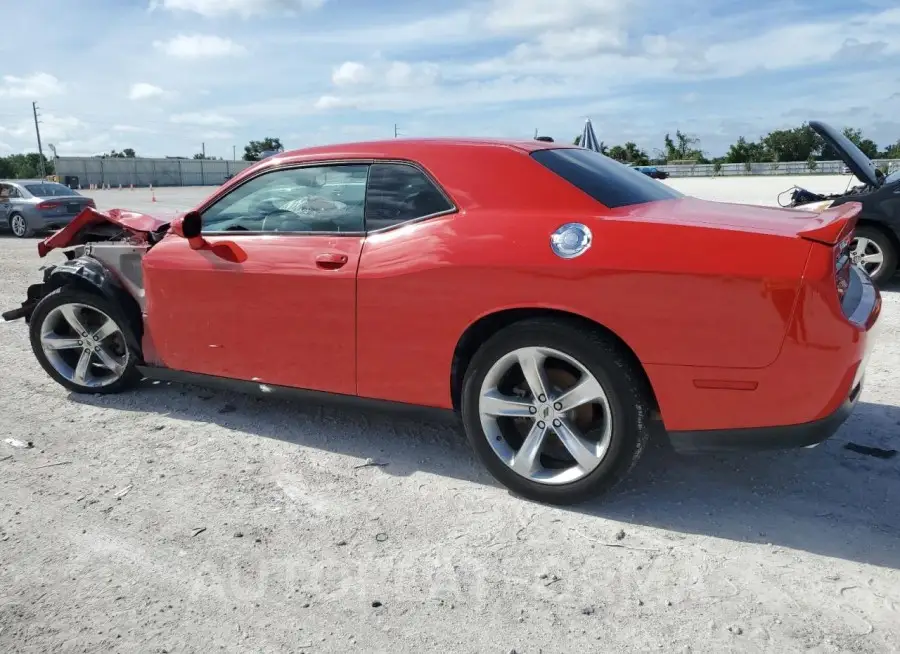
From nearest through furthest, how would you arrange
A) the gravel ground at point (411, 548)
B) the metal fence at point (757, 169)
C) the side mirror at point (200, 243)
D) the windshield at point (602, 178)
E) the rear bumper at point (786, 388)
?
the gravel ground at point (411, 548)
the rear bumper at point (786, 388)
the windshield at point (602, 178)
the side mirror at point (200, 243)
the metal fence at point (757, 169)

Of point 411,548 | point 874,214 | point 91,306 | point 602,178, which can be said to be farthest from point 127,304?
point 874,214

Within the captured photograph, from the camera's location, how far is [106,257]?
4656 millimetres

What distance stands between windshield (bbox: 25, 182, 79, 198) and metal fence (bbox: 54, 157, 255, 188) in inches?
1659

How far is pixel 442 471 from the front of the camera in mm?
3693

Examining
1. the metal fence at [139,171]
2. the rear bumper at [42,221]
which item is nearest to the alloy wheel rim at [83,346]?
the rear bumper at [42,221]

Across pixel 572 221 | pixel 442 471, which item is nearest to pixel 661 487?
pixel 442 471

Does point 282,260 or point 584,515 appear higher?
point 282,260

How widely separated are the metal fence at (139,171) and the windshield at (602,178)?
59.0 metres

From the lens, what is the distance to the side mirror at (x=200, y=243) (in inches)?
154

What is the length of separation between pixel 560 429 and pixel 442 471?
764mm

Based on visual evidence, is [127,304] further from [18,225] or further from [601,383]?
[18,225]

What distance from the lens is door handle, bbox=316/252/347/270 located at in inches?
140

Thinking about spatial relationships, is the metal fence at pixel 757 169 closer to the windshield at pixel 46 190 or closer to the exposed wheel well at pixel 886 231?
the windshield at pixel 46 190

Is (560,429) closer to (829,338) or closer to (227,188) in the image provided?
(829,338)
